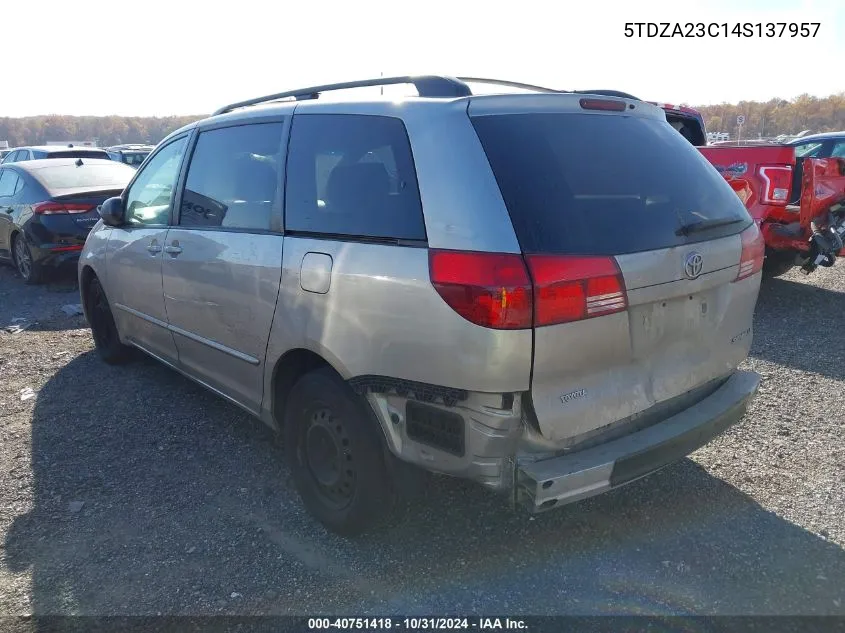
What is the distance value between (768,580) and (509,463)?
49.1 inches

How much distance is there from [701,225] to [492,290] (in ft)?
3.60

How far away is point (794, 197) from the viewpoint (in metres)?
6.47

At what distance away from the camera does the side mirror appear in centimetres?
457

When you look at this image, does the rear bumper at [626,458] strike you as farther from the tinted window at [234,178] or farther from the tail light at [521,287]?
the tinted window at [234,178]

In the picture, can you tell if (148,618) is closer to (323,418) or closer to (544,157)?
(323,418)

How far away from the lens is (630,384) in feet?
8.11

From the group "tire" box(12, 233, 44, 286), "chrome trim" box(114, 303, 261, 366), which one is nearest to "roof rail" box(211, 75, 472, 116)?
"chrome trim" box(114, 303, 261, 366)

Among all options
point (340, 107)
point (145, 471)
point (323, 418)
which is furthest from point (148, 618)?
point (340, 107)

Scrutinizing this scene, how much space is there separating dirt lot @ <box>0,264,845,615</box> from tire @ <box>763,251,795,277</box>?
3.42 m

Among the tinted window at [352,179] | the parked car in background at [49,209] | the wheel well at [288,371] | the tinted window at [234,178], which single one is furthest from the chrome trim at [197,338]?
the parked car in background at [49,209]

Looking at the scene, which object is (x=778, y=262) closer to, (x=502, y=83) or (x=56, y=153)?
(x=502, y=83)

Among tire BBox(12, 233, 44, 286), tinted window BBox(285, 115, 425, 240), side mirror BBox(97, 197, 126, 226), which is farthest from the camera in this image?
tire BBox(12, 233, 44, 286)

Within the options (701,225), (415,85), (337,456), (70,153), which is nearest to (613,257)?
(701,225)

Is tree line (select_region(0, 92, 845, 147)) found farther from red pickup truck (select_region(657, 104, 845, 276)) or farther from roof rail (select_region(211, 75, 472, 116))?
roof rail (select_region(211, 75, 472, 116))
